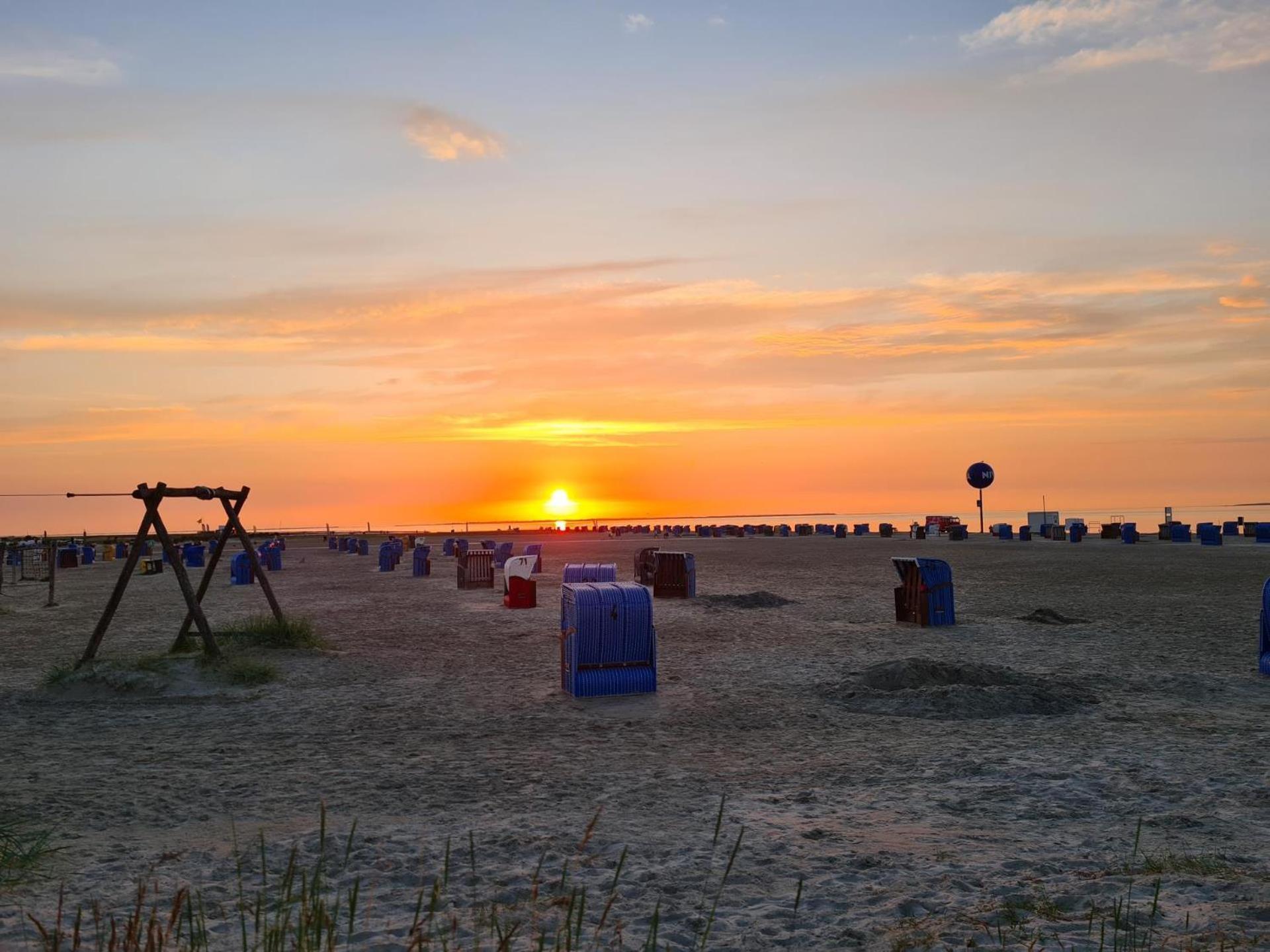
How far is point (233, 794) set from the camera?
30.6ft

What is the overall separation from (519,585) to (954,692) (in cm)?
1688

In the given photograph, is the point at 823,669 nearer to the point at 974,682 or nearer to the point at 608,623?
the point at 974,682

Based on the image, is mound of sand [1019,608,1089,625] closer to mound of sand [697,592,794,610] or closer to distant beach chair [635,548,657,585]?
mound of sand [697,592,794,610]

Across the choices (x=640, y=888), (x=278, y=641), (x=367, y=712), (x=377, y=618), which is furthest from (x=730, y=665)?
(x=377, y=618)

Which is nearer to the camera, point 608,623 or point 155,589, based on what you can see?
point 608,623

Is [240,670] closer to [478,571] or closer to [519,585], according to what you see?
[519,585]

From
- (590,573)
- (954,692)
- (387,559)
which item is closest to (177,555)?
(590,573)

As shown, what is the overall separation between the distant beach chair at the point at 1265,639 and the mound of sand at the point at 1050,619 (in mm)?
7338

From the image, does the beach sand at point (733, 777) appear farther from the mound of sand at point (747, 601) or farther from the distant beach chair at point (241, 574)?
the distant beach chair at point (241, 574)

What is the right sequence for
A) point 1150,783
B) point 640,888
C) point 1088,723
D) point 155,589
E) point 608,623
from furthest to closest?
point 155,589
point 608,623
point 1088,723
point 1150,783
point 640,888

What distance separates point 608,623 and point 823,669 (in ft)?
12.9

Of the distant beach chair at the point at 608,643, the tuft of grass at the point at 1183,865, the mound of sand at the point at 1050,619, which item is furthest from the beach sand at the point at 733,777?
the mound of sand at the point at 1050,619

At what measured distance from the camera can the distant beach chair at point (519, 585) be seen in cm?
2812

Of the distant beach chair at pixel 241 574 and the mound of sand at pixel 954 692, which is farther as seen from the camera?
the distant beach chair at pixel 241 574
